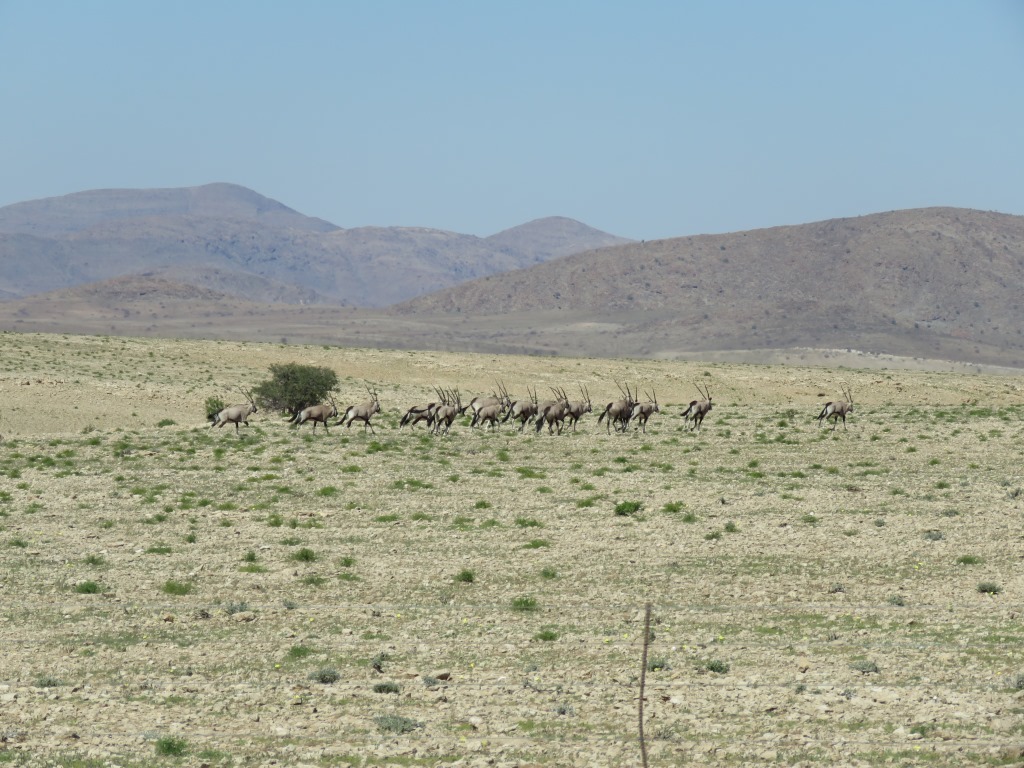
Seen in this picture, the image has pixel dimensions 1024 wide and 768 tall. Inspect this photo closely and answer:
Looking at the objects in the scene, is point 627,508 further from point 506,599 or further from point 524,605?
point 524,605

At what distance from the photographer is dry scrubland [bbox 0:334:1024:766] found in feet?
40.6

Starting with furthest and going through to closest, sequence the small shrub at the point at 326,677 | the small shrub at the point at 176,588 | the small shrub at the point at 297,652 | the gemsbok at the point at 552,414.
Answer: the gemsbok at the point at 552,414 → the small shrub at the point at 176,588 → the small shrub at the point at 297,652 → the small shrub at the point at 326,677

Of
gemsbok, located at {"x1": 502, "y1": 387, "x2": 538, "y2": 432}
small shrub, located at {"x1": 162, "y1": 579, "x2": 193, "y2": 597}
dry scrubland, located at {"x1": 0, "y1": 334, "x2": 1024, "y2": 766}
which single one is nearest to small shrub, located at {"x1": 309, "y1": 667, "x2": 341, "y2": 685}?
dry scrubland, located at {"x1": 0, "y1": 334, "x2": 1024, "y2": 766}

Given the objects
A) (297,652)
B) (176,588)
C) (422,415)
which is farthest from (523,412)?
(297,652)

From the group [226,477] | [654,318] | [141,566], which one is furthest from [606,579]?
[654,318]

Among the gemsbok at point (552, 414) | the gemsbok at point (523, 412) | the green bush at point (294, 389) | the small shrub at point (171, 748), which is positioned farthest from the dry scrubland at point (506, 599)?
the green bush at point (294, 389)

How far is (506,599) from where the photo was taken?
19328mm

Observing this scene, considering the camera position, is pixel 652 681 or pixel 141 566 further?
pixel 141 566

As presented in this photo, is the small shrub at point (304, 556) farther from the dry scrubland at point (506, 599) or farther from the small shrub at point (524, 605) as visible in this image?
the small shrub at point (524, 605)

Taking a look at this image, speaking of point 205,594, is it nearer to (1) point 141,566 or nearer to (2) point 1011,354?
(1) point 141,566

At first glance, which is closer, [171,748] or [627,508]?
[171,748]

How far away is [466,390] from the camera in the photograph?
7162cm

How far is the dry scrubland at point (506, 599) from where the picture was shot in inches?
487

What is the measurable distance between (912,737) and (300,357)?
70364mm
